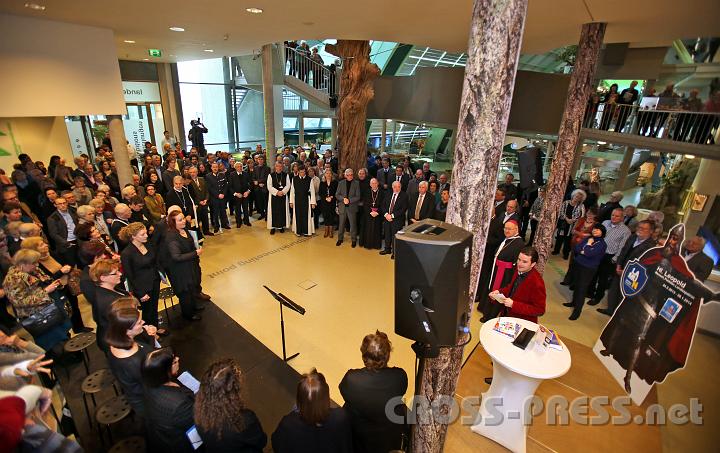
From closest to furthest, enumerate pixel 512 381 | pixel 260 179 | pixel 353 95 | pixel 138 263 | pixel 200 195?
pixel 512 381
pixel 138 263
pixel 200 195
pixel 260 179
pixel 353 95

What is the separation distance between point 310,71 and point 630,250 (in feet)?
33.8

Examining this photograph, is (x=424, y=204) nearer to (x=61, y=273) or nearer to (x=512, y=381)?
(x=512, y=381)

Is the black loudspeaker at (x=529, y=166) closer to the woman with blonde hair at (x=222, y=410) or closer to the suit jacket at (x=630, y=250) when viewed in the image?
the suit jacket at (x=630, y=250)

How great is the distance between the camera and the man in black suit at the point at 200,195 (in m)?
6.57

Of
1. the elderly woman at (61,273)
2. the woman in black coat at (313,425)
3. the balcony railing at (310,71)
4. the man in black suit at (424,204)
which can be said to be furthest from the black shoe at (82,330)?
the balcony railing at (310,71)

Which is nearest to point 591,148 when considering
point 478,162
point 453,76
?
point 453,76

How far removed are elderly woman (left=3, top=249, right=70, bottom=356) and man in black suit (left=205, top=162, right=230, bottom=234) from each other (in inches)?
155

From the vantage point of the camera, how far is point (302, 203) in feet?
24.0

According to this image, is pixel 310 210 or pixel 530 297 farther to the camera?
pixel 310 210

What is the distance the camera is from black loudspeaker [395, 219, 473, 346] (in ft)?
5.51

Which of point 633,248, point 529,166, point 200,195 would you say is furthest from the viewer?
point 529,166

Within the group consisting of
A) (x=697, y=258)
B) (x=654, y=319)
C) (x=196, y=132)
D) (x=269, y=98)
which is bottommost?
(x=654, y=319)

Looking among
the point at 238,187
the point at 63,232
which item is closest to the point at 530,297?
the point at 63,232

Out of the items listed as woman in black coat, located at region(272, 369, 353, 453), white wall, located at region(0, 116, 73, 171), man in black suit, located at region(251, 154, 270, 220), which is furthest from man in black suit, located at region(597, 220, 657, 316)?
white wall, located at region(0, 116, 73, 171)
